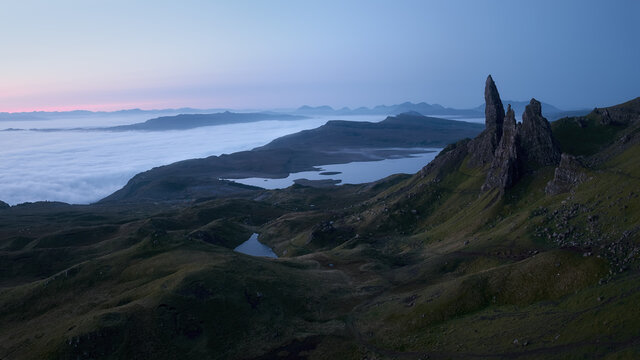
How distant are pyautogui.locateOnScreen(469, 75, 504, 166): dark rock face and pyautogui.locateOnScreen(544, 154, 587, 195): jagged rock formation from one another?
40.3 metres

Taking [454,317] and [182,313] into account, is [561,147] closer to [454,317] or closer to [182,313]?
[454,317]

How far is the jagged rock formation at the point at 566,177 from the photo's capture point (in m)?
92.6

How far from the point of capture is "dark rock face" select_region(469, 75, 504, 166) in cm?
13925

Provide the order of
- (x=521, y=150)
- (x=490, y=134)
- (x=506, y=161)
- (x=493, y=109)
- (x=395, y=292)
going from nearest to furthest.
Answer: (x=395, y=292) < (x=506, y=161) < (x=521, y=150) < (x=490, y=134) < (x=493, y=109)

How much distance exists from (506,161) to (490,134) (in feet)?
95.9

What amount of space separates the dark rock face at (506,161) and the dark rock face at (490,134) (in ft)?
25.2

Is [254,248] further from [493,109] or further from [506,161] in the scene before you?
[493,109]

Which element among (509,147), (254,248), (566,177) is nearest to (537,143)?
(509,147)

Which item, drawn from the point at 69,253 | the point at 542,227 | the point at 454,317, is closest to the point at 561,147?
the point at 542,227

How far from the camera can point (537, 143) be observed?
384 ft

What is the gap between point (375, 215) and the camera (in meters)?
145

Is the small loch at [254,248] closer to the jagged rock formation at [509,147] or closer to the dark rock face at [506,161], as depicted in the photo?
the jagged rock formation at [509,147]

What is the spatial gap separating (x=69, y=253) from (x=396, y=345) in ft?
358

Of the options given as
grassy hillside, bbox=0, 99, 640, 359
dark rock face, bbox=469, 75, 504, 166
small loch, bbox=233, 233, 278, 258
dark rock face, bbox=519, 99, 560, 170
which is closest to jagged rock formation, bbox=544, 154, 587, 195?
grassy hillside, bbox=0, 99, 640, 359
